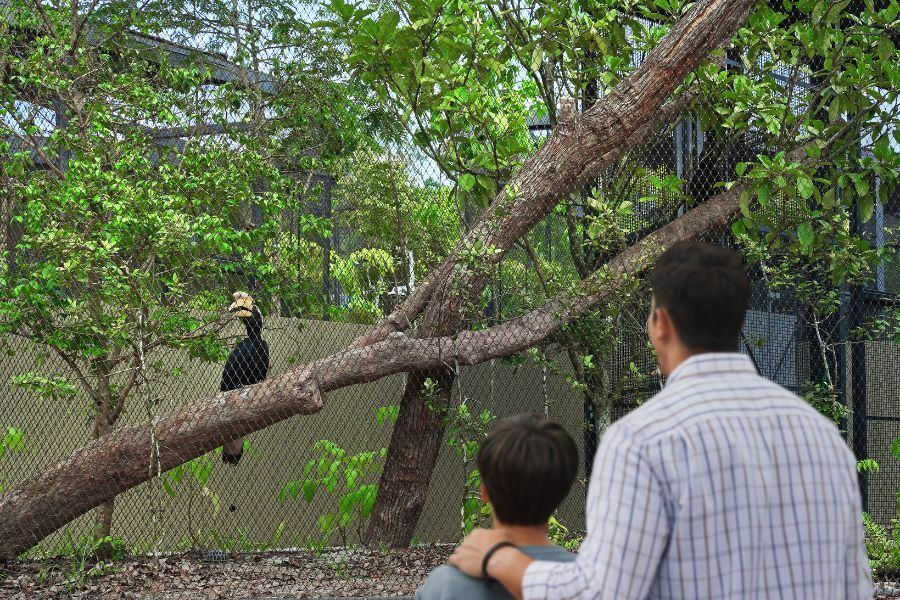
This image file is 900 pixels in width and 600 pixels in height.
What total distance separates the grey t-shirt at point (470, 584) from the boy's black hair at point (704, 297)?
1.11 feet

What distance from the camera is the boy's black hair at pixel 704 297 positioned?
1262 millimetres

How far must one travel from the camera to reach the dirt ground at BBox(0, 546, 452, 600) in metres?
4.79

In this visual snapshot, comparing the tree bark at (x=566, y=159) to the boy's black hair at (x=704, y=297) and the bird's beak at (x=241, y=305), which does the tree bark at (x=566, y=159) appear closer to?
the bird's beak at (x=241, y=305)

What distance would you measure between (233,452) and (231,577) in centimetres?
77

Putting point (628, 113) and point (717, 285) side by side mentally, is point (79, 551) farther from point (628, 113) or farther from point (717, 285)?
point (717, 285)

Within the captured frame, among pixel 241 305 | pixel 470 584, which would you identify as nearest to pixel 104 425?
pixel 241 305

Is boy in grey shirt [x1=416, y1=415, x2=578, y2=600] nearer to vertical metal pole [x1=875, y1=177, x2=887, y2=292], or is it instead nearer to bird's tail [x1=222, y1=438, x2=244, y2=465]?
bird's tail [x1=222, y1=438, x2=244, y2=465]

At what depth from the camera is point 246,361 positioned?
551cm

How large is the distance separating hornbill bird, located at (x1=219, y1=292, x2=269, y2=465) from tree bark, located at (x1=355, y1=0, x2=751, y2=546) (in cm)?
55

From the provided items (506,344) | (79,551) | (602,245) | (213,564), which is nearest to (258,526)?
(213,564)

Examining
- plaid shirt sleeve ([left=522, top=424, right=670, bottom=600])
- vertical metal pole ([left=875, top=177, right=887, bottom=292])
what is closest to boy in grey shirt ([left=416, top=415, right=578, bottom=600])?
plaid shirt sleeve ([left=522, top=424, right=670, bottom=600])

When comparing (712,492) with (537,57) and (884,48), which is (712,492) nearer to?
(537,57)

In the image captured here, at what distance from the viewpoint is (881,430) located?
22.2 feet

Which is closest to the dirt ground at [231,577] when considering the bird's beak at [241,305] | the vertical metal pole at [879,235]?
the bird's beak at [241,305]
